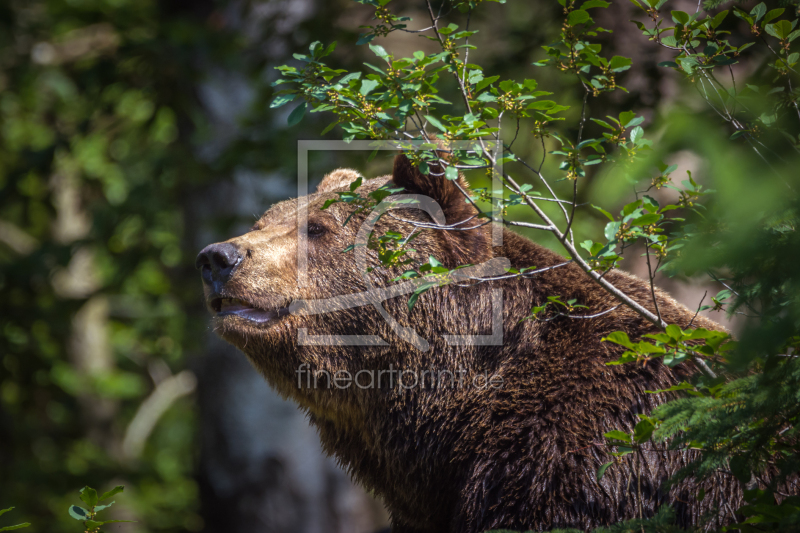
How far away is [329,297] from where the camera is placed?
10.4 feet

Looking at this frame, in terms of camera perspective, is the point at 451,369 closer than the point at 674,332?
No

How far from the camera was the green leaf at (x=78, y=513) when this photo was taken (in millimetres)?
2132

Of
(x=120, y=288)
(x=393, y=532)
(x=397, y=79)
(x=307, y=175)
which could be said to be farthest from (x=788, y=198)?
(x=120, y=288)

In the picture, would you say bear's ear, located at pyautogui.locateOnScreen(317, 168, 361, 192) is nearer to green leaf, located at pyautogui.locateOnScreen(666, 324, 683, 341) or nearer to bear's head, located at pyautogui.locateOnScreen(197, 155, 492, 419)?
bear's head, located at pyautogui.locateOnScreen(197, 155, 492, 419)

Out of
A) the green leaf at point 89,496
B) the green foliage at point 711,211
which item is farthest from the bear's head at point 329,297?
the green leaf at point 89,496

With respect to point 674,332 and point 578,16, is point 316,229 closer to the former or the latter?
point 578,16

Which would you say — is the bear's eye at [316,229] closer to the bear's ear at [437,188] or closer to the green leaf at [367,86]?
the bear's ear at [437,188]

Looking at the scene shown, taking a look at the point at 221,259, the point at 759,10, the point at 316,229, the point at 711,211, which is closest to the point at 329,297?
the point at 316,229

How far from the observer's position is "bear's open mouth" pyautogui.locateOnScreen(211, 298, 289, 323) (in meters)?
3.08

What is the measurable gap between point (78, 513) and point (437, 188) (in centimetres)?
205

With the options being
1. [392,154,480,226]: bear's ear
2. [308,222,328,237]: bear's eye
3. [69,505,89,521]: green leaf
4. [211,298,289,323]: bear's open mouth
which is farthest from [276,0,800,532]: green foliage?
[69,505,89,521]: green leaf

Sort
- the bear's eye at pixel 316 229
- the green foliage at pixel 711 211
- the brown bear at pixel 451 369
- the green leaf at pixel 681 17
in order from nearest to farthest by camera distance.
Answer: the green foliage at pixel 711 211
the green leaf at pixel 681 17
the brown bear at pixel 451 369
the bear's eye at pixel 316 229

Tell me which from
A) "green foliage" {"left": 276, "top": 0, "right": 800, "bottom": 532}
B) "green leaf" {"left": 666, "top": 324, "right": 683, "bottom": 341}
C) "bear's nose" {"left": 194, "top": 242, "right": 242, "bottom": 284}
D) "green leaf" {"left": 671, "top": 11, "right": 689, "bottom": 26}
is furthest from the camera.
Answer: "bear's nose" {"left": 194, "top": 242, "right": 242, "bottom": 284}

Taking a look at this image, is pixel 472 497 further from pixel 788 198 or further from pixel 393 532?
pixel 788 198
